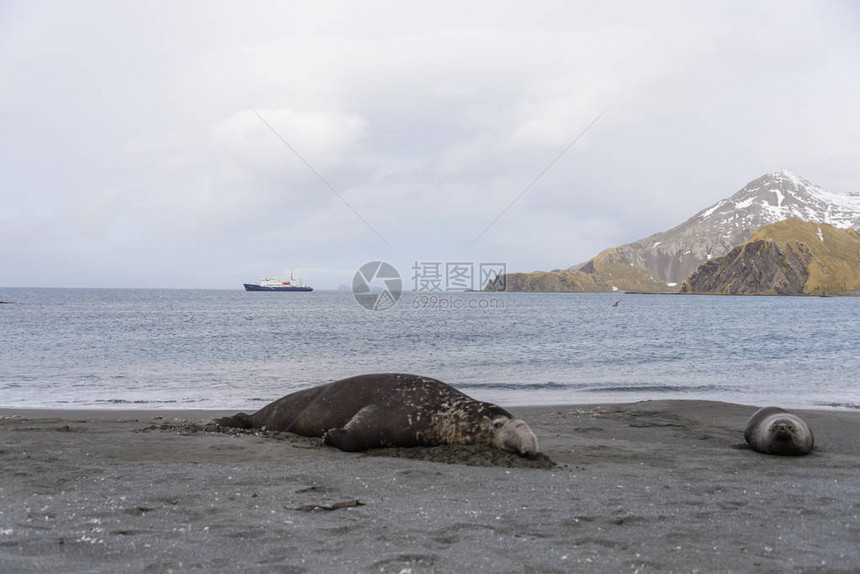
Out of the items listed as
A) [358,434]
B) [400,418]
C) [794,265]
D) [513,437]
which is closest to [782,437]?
[513,437]

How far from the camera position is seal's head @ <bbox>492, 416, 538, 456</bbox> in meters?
7.55

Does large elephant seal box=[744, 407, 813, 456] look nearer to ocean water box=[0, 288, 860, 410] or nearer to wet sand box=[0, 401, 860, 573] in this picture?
wet sand box=[0, 401, 860, 573]

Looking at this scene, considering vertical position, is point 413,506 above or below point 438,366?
above

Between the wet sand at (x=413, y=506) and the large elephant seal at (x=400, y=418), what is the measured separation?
0.30 metres

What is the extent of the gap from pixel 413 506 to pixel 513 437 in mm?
2606

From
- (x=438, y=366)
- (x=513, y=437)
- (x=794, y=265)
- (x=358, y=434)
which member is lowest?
(x=438, y=366)

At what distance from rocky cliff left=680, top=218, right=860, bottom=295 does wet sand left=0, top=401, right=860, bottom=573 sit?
197 m

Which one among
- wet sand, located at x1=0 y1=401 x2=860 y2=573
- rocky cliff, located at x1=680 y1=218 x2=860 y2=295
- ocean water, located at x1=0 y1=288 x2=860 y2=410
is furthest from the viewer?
rocky cliff, located at x1=680 y1=218 x2=860 y2=295

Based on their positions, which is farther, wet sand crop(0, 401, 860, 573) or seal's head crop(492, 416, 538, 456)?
seal's head crop(492, 416, 538, 456)

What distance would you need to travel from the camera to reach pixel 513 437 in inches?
302

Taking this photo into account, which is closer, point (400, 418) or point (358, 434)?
point (358, 434)

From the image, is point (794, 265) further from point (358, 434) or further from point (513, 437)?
point (358, 434)

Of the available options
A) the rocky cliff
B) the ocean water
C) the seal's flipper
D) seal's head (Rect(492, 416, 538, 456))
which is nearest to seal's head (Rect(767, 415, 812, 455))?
seal's head (Rect(492, 416, 538, 456))

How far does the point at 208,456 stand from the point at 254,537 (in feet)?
11.6
